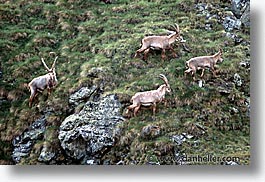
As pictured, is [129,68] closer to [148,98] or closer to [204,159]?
[148,98]

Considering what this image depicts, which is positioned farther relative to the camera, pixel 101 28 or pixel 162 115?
pixel 101 28

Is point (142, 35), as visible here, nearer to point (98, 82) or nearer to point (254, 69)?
point (98, 82)

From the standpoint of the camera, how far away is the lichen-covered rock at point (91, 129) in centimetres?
279

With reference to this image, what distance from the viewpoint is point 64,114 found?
2.87m

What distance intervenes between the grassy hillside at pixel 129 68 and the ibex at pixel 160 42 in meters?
0.04

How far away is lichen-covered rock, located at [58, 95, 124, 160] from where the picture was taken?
2791mm

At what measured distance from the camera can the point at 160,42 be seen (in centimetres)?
291

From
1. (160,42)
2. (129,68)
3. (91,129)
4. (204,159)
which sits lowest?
(204,159)

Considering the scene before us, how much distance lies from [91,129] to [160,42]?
2.34 ft

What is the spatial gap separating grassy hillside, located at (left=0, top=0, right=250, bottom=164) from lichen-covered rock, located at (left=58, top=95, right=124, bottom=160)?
0.19 feet

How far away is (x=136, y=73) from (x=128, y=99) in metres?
0.19

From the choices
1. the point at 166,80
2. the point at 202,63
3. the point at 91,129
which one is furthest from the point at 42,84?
the point at 202,63

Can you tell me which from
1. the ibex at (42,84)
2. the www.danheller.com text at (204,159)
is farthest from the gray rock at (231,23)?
the ibex at (42,84)

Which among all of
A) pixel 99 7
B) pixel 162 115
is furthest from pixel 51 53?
pixel 162 115
